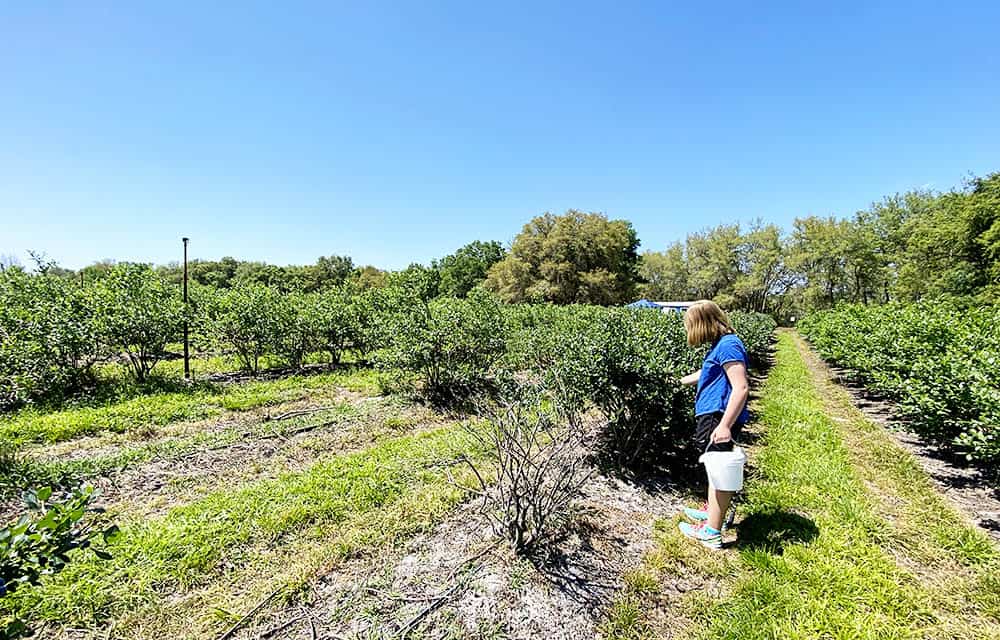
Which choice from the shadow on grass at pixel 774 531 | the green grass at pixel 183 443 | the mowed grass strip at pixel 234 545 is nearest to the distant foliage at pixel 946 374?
the shadow on grass at pixel 774 531

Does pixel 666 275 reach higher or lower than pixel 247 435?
higher

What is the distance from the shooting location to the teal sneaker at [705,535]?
309cm

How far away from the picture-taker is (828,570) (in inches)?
111

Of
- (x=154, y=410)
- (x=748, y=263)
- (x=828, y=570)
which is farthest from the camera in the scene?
(x=748, y=263)

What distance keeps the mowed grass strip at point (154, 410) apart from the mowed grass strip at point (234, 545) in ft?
11.7

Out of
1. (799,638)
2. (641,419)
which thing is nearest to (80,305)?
(641,419)

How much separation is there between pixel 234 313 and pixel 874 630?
11.7 meters

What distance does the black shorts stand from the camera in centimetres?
294

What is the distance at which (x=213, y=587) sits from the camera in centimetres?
271

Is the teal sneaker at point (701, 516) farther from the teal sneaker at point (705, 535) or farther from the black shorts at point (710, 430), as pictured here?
the black shorts at point (710, 430)

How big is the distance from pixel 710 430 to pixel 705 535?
32.6 inches

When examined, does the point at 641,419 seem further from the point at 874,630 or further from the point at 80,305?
the point at 80,305

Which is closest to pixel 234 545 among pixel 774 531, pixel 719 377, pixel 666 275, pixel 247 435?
pixel 247 435

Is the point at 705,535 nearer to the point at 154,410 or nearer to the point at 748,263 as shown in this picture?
the point at 154,410
